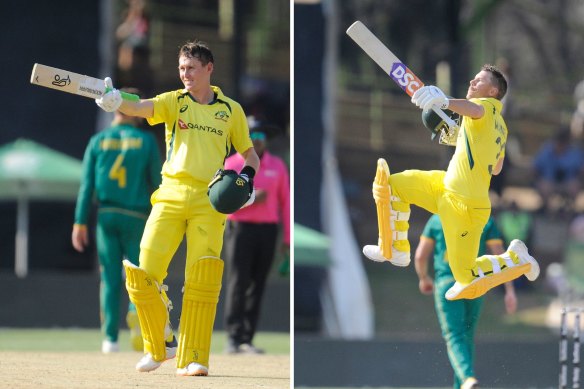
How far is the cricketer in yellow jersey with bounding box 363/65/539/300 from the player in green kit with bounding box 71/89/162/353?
3.17m

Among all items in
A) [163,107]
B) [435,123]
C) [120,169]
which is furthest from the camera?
[120,169]

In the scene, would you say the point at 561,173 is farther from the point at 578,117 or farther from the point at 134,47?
the point at 134,47

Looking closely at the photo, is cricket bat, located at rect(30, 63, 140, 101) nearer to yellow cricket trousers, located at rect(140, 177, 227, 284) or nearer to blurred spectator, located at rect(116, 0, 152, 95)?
yellow cricket trousers, located at rect(140, 177, 227, 284)

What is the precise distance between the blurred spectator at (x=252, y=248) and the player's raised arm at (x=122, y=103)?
3.51 meters

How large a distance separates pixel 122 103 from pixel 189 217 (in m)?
0.91

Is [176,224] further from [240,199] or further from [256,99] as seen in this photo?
[256,99]

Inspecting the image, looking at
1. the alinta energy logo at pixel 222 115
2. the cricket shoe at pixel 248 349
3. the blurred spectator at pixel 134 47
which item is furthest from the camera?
the blurred spectator at pixel 134 47

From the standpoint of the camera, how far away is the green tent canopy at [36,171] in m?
18.1

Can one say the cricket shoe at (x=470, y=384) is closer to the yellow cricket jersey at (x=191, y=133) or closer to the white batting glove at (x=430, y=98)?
the white batting glove at (x=430, y=98)

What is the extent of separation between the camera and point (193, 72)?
35.1 ft

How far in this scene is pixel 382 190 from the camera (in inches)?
424

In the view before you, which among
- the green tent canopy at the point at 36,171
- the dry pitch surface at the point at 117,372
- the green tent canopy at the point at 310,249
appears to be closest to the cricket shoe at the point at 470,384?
the dry pitch surface at the point at 117,372

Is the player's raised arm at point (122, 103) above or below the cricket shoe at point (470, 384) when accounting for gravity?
above

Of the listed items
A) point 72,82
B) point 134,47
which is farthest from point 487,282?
point 134,47
